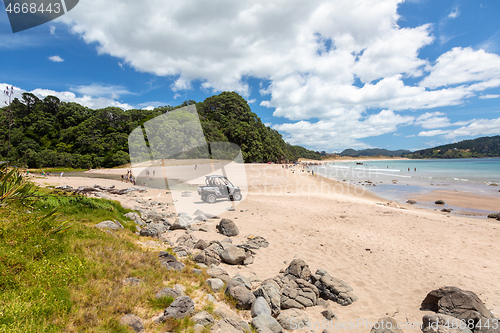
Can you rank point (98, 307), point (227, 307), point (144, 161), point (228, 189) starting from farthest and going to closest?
1. point (144, 161)
2. point (228, 189)
3. point (227, 307)
4. point (98, 307)

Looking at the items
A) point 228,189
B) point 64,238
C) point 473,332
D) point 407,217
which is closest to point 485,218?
point 407,217

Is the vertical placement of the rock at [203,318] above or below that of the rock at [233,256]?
above

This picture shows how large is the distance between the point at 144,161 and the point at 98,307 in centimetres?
6517

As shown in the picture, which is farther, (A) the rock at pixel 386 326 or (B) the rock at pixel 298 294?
(B) the rock at pixel 298 294

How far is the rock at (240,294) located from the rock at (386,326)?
2839 millimetres

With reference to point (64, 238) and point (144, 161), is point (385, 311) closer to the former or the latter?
point (64, 238)

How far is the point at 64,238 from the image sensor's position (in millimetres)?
5578

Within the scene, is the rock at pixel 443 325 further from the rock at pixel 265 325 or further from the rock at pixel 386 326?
the rock at pixel 265 325

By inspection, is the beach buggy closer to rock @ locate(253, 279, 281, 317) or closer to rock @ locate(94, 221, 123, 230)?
rock @ locate(94, 221, 123, 230)

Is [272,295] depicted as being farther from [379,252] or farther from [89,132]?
[89,132]

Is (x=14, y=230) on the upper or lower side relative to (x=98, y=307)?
upper

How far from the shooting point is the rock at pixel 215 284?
5.88m

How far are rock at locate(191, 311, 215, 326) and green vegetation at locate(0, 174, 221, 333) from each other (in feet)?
0.46

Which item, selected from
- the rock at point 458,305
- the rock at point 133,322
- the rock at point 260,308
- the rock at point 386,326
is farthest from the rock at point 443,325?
the rock at point 133,322
